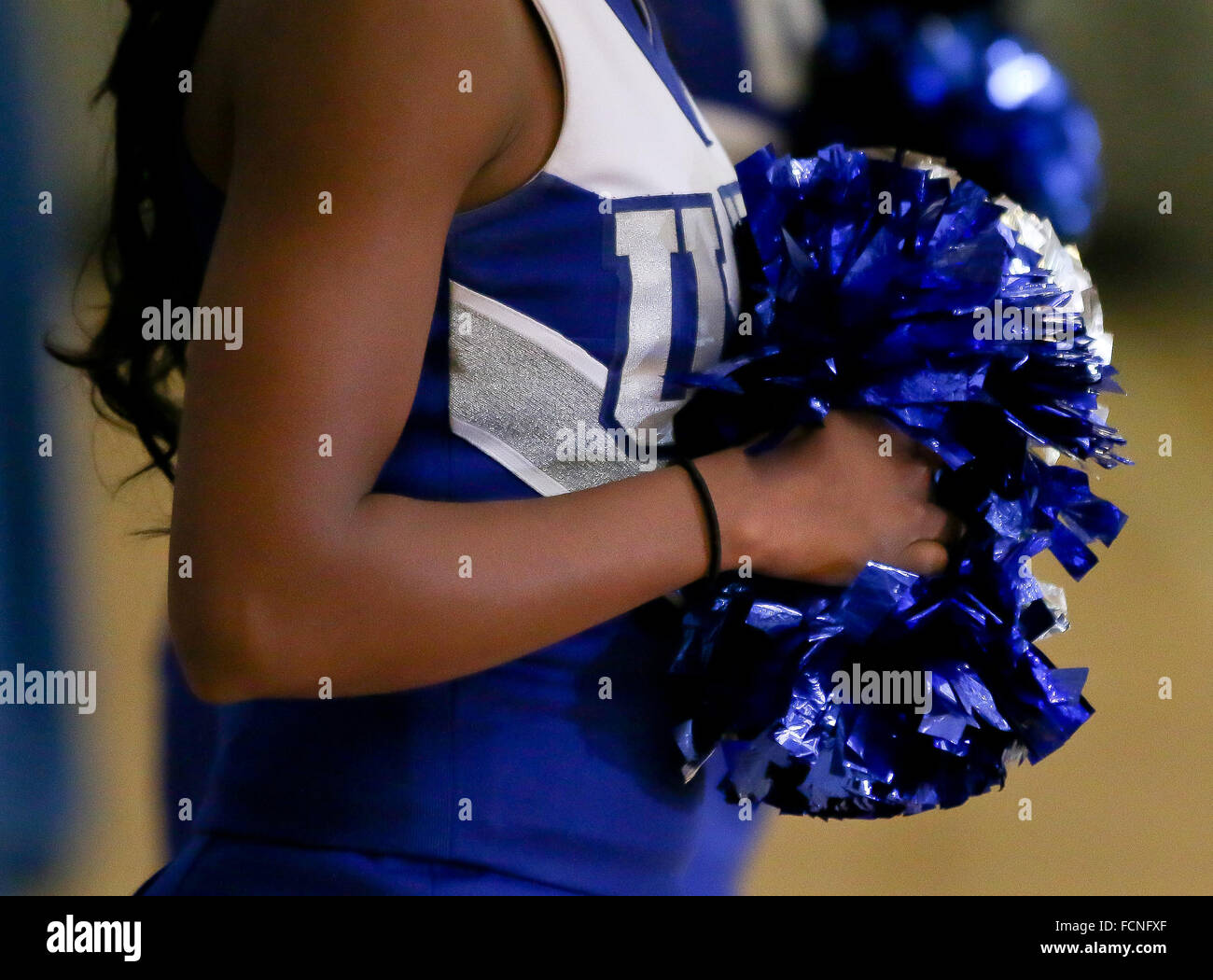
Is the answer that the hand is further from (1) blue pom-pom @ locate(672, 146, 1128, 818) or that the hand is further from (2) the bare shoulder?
(2) the bare shoulder

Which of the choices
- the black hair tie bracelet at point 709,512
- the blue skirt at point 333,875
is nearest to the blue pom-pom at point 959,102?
the black hair tie bracelet at point 709,512

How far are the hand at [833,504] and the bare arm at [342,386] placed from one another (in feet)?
0.31

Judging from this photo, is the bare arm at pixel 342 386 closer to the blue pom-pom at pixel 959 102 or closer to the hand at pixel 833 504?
the hand at pixel 833 504

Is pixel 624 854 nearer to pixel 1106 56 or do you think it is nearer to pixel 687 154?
pixel 687 154

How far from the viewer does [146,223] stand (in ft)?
2.12

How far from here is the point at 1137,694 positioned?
1.35m

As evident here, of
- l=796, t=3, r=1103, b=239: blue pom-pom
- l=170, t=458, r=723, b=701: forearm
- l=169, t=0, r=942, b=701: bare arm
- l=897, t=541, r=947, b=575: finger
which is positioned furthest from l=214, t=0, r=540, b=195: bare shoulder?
l=796, t=3, r=1103, b=239: blue pom-pom

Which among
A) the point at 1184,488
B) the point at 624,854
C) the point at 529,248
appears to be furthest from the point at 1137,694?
the point at 529,248

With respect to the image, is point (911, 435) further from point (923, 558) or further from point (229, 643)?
point (229, 643)

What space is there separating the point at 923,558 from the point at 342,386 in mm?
307

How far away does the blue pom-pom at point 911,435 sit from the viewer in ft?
1.72
